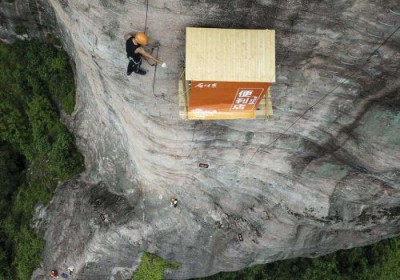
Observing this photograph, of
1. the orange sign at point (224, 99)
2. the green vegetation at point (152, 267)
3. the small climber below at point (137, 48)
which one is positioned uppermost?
the small climber below at point (137, 48)

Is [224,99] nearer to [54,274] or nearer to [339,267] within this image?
[54,274]

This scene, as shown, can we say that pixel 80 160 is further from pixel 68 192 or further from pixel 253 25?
pixel 253 25

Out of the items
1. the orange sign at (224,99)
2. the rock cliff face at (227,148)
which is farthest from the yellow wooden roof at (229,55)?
the rock cliff face at (227,148)

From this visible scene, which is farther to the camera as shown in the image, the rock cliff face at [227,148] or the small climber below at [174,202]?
the small climber below at [174,202]

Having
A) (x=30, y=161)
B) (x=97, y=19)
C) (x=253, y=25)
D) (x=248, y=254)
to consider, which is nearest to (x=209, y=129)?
(x=253, y=25)

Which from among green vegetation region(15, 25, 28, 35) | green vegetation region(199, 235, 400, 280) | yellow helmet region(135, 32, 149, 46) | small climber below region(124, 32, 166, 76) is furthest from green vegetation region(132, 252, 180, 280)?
green vegetation region(15, 25, 28, 35)

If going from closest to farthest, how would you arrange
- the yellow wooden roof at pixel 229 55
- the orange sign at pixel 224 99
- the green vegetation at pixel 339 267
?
1. the yellow wooden roof at pixel 229 55
2. the orange sign at pixel 224 99
3. the green vegetation at pixel 339 267

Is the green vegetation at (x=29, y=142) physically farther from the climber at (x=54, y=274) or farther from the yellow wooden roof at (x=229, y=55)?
the yellow wooden roof at (x=229, y=55)
